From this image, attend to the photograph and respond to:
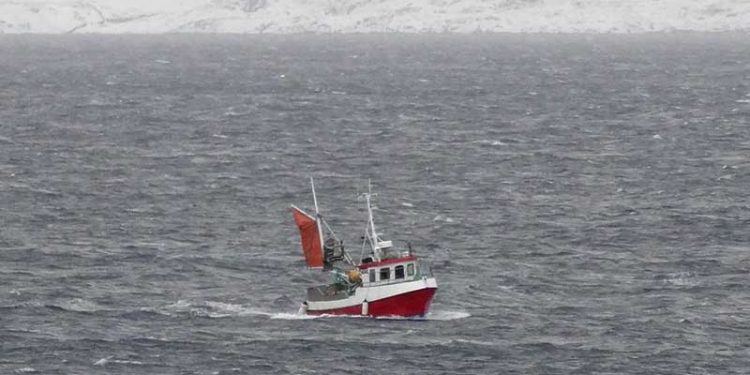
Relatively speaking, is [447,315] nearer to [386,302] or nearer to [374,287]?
[386,302]

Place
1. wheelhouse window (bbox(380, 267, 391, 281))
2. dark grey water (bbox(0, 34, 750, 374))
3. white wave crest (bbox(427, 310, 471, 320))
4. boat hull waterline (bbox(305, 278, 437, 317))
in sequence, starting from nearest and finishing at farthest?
dark grey water (bbox(0, 34, 750, 374))
boat hull waterline (bbox(305, 278, 437, 317))
white wave crest (bbox(427, 310, 471, 320))
wheelhouse window (bbox(380, 267, 391, 281))

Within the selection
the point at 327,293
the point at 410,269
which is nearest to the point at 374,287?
the point at 410,269

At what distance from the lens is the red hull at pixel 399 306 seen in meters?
96.2

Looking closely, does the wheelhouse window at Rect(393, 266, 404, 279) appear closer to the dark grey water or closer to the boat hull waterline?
the boat hull waterline

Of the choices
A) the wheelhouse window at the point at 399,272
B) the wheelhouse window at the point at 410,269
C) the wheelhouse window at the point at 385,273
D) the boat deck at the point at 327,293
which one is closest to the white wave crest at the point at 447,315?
the wheelhouse window at the point at 410,269

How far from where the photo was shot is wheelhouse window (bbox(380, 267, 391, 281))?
96.9 meters

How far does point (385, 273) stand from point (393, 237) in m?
26.0

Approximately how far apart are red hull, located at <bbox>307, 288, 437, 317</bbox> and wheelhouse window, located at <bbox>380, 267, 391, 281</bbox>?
1.20 m

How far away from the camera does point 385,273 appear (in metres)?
97.0

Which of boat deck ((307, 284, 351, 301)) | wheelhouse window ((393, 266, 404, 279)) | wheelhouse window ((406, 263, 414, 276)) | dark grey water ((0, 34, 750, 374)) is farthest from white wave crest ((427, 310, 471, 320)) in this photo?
boat deck ((307, 284, 351, 301))

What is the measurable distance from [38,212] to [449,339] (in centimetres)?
5006

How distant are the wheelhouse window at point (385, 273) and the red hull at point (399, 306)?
120cm

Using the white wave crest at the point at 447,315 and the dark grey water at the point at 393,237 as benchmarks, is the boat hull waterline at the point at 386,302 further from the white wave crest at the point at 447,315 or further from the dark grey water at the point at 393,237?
the dark grey water at the point at 393,237

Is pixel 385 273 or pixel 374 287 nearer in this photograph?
pixel 385 273
